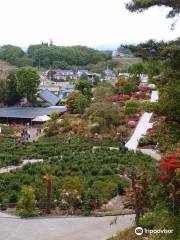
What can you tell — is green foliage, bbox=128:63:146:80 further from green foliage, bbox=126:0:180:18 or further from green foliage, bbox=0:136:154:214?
green foliage, bbox=126:0:180:18

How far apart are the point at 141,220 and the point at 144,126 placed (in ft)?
89.8

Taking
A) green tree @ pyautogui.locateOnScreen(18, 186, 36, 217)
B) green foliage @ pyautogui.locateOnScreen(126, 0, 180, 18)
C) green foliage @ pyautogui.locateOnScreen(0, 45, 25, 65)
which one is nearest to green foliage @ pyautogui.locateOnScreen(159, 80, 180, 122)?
green foliage @ pyautogui.locateOnScreen(126, 0, 180, 18)

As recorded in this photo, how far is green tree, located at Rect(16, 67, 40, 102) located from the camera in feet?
204

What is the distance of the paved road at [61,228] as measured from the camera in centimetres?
1430

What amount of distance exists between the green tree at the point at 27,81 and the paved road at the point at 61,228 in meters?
46.5

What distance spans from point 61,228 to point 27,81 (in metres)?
48.6

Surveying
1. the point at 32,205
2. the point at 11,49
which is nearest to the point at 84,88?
the point at 32,205

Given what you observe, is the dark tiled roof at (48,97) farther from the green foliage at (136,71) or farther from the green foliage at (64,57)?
the green foliage at (64,57)

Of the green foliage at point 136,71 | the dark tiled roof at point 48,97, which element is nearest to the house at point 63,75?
the dark tiled roof at point 48,97

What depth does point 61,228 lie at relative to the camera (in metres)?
15.0

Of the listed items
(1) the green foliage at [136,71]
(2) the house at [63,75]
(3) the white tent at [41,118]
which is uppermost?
(1) the green foliage at [136,71]

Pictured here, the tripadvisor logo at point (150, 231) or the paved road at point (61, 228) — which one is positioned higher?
the tripadvisor logo at point (150, 231)

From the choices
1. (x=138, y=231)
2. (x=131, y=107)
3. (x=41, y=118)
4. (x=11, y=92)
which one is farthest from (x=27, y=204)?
(x=11, y=92)

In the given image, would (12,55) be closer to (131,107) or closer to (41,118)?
(41,118)
